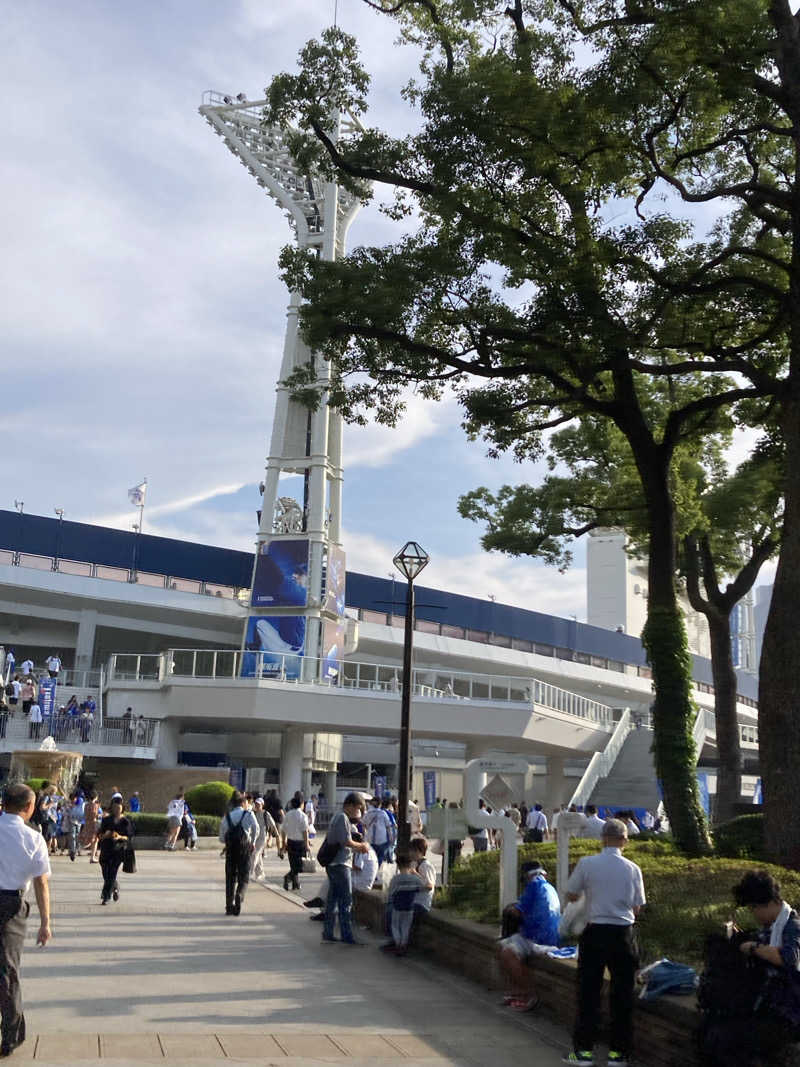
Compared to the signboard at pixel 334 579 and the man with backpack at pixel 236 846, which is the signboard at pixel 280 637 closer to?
the signboard at pixel 334 579

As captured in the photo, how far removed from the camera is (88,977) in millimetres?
9297

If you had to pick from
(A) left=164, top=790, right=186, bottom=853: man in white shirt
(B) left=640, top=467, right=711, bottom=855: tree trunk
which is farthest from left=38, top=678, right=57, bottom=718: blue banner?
(B) left=640, top=467, right=711, bottom=855: tree trunk

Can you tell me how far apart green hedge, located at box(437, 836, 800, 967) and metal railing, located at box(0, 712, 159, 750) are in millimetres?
22715

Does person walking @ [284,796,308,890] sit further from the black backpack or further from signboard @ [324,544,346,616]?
signboard @ [324,544,346,616]

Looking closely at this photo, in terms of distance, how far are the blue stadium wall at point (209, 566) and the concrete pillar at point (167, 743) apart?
32.0 ft

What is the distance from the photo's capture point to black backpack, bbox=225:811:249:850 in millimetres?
13906

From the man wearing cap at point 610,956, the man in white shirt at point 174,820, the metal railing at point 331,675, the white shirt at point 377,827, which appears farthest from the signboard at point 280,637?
the man wearing cap at point 610,956

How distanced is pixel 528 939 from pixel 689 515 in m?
14.4

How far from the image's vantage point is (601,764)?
1539 inches

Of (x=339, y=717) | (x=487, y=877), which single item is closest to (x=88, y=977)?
(x=487, y=877)

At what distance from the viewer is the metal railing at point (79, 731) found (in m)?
34.6

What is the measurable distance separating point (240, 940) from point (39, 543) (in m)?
43.9

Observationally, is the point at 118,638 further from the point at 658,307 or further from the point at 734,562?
the point at 658,307

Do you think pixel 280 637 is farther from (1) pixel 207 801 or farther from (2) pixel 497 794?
(2) pixel 497 794
